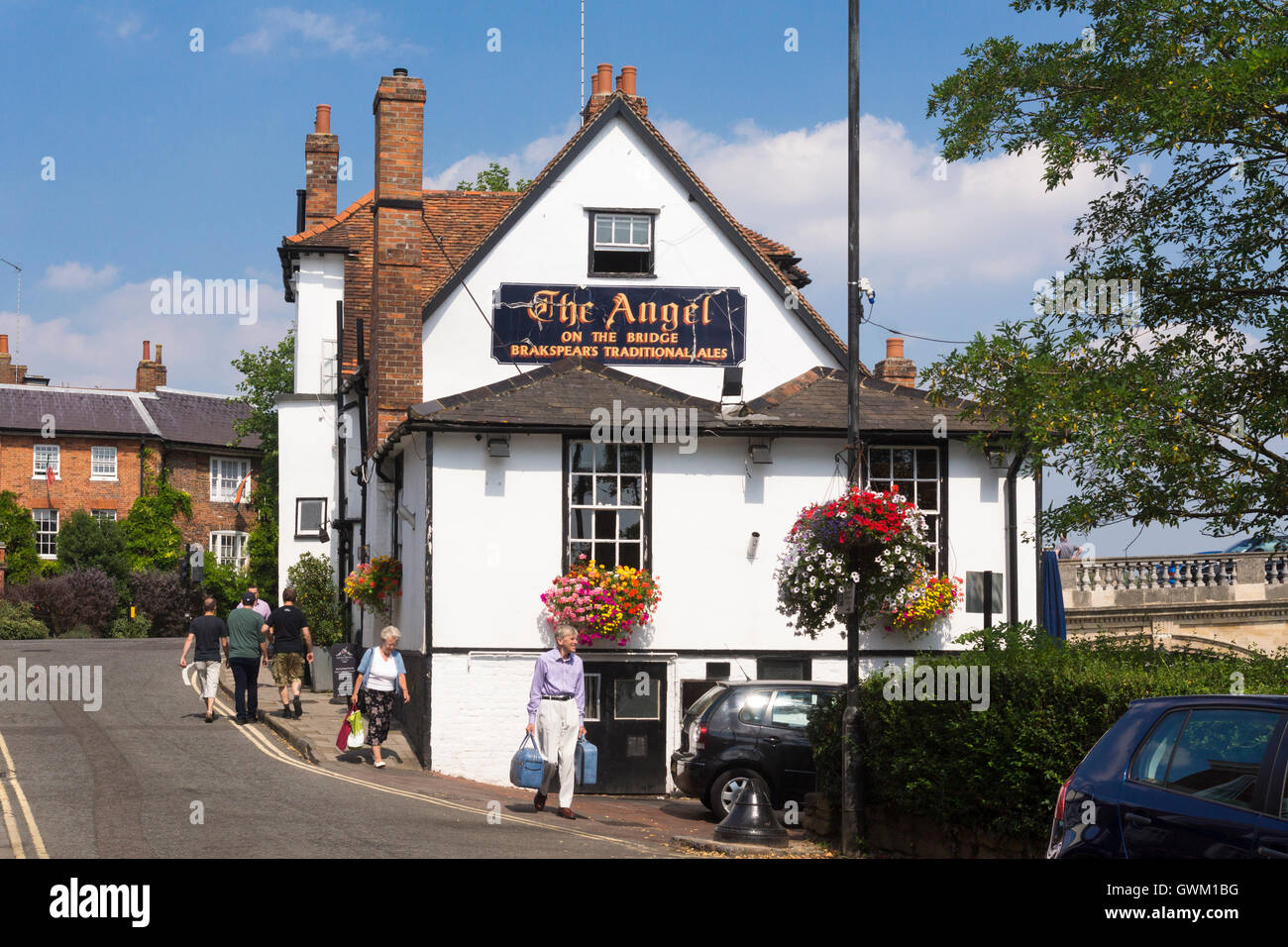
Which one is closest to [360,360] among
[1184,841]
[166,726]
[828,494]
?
[166,726]

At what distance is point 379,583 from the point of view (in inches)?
863

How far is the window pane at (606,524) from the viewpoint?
19.5 m

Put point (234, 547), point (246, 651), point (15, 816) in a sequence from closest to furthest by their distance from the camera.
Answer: point (15, 816) < point (246, 651) < point (234, 547)

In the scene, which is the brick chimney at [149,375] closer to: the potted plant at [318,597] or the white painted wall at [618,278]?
the potted plant at [318,597]

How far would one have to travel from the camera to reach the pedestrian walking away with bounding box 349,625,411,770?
1716 centimetres

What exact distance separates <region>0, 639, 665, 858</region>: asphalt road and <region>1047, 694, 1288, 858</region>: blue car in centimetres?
541

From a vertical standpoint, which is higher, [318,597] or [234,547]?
[234,547]

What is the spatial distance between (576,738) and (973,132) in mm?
7582

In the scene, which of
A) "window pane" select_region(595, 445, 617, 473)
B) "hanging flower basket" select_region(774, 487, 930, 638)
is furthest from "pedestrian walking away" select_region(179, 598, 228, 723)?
"hanging flower basket" select_region(774, 487, 930, 638)

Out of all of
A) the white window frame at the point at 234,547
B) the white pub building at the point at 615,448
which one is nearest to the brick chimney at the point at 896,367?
the white pub building at the point at 615,448

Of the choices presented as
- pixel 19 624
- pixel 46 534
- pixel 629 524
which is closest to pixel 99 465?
pixel 46 534

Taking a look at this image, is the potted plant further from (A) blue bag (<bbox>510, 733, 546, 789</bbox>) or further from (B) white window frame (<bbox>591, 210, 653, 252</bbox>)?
(A) blue bag (<bbox>510, 733, 546, 789</bbox>)

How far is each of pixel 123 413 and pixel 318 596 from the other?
1248 inches
